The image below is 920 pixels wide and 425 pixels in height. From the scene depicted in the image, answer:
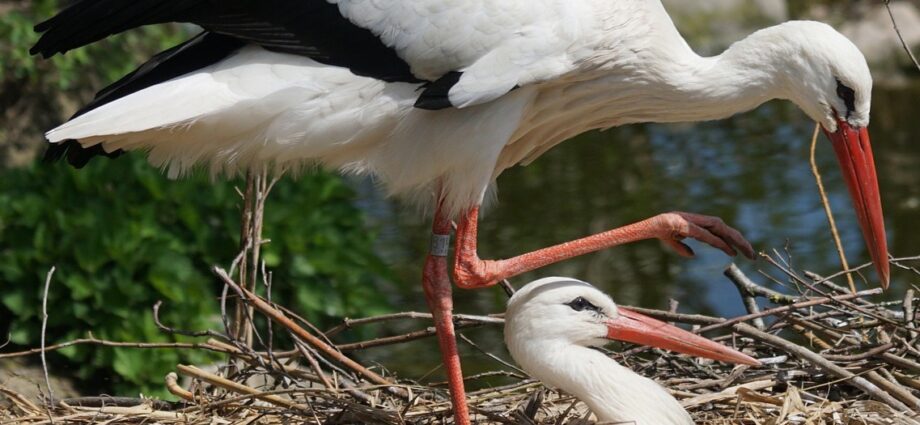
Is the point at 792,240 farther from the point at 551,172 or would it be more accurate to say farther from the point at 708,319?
the point at 708,319

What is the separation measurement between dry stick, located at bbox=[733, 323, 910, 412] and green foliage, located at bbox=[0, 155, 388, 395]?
2767 mm

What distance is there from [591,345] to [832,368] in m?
0.79

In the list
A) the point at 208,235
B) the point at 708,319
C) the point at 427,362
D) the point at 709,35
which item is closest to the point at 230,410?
the point at 708,319

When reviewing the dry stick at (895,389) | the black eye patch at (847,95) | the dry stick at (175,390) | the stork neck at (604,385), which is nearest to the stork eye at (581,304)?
the stork neck at (604,385)

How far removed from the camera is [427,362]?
27.0ft

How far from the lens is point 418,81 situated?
473 centimetres

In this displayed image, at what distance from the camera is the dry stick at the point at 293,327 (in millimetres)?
4836

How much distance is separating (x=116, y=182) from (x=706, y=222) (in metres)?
3.40

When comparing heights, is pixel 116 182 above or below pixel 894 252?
above

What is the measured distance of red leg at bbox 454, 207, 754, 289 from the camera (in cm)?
508

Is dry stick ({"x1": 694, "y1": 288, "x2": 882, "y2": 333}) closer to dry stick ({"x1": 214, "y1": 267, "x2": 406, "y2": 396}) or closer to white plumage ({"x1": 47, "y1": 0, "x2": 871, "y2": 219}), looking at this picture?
white plumage ({"x1": 47, "y1": 0, "x2": 871, "y2": 219})

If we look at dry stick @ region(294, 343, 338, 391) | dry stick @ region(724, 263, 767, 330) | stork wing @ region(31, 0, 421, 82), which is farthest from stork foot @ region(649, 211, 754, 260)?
dry stick @ region(294, 343, 338, 391)

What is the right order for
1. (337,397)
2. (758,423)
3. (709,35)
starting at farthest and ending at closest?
1. (709,35)
2. (337,397)
3. (758,423)

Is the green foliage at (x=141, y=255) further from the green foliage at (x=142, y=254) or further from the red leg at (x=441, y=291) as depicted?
the red leg at (x=441, y=291)
